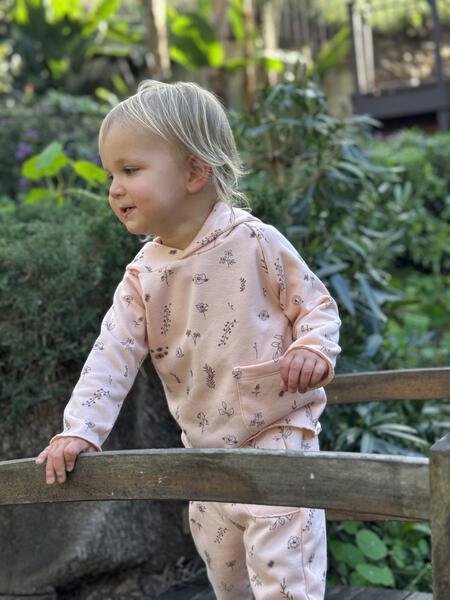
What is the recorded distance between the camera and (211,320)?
2.24 meters

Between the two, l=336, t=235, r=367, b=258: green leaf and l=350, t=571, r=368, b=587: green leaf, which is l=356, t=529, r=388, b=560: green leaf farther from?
l=336, t=235, r=367, b=258: green leaf

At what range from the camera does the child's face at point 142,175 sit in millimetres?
2168

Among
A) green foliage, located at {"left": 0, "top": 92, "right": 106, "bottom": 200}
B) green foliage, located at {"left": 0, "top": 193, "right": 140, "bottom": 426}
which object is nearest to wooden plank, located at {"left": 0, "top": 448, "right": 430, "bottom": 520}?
green foliage, located at {"left": 0, "top": 193, "right": 140, "bottom": 426}

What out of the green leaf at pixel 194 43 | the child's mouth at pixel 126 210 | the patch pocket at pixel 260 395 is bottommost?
the green leaf at pixel 194 43

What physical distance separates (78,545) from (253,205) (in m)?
1.22

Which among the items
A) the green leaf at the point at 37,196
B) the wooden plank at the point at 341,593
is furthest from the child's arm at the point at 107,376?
the green leaf at the point at 37,196

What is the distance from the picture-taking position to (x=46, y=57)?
13938 millimetres

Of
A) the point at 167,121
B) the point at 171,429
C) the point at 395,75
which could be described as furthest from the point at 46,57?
the point at 167,121

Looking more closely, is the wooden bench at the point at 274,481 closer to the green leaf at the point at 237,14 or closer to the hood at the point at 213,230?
the hood at the point at 213,230

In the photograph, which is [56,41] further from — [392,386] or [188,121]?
[188,121]

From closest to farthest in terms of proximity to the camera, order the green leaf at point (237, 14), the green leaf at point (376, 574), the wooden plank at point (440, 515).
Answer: the wooden plank at point (440, 515), the green leaf at point (376, 574), the green leaf at point (237, 14)

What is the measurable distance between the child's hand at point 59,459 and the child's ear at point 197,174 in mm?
625

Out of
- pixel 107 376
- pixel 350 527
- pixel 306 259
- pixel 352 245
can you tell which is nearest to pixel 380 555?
pixel 350 527

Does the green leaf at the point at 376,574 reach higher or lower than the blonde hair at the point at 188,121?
lower
